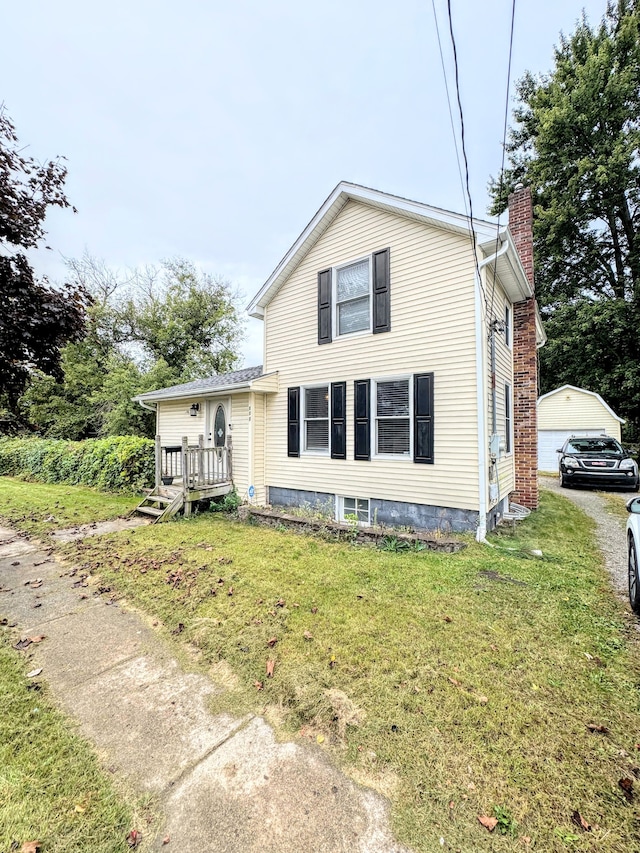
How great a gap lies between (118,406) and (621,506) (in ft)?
65.0

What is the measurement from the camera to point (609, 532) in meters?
7.15

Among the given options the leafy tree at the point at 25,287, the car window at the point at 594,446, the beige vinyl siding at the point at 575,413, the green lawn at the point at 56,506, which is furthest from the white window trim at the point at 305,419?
the beige vinyl siding at the point at 575,413

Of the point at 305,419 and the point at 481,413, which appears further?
the point at 305,419

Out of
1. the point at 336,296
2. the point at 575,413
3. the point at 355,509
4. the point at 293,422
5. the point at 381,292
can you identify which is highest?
the point at 336,296

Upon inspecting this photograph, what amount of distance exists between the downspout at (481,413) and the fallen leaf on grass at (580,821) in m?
4.47

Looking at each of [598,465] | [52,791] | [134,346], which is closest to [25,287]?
[52,791]

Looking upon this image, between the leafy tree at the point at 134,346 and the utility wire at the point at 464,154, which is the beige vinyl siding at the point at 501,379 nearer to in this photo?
the utility wire at the point at 464,154

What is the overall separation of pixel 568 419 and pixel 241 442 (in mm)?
16660

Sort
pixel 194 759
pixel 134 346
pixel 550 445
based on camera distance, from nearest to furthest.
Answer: pixel 194 759, pixel 550 445, pixel 134 346

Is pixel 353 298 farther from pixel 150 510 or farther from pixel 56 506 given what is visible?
pixel 56 506

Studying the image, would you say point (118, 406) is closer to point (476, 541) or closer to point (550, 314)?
point (476, 541)

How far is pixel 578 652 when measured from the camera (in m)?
3.13

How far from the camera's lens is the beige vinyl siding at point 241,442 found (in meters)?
9.17

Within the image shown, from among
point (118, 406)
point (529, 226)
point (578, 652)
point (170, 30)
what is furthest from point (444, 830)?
point (118, 406)
